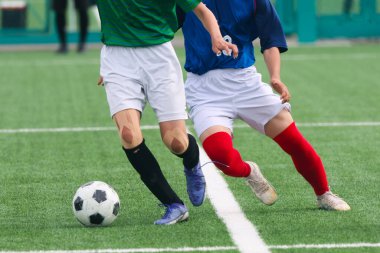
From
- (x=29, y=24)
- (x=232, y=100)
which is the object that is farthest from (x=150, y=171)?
(x=29, y=24)

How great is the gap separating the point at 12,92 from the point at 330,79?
4236 millimetres

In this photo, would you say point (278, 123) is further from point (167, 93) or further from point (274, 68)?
point (167, 93)

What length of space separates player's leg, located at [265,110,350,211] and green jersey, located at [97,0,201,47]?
2.93ft

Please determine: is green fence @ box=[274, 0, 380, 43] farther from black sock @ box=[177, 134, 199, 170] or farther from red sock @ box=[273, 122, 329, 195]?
black sock @ box=[177, 134, 199, 170]

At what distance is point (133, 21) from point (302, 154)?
1.33 meters

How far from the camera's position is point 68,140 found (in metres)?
10.6

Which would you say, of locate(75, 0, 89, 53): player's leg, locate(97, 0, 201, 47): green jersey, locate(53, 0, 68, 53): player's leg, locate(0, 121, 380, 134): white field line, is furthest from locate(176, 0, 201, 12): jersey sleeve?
locate(53, 0, 68, 53): player's leg

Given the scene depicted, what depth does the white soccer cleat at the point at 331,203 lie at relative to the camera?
23.2ft

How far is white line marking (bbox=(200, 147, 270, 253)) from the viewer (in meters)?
6.09

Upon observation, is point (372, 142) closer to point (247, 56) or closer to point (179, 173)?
point (179, 173)

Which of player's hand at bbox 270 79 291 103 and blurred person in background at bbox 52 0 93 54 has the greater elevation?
player's hand at bbox 270 79 291 103

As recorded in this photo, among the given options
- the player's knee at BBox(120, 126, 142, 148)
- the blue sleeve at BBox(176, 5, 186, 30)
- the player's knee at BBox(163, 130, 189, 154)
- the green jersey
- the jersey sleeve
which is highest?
the jersey sleeve

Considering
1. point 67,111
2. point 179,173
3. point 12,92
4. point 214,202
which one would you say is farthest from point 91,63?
point 214,202

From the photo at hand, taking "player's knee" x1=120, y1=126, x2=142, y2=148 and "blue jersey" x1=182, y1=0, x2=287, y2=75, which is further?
"blue jersey" x1=182, y1=0, x2=287, y2=75
